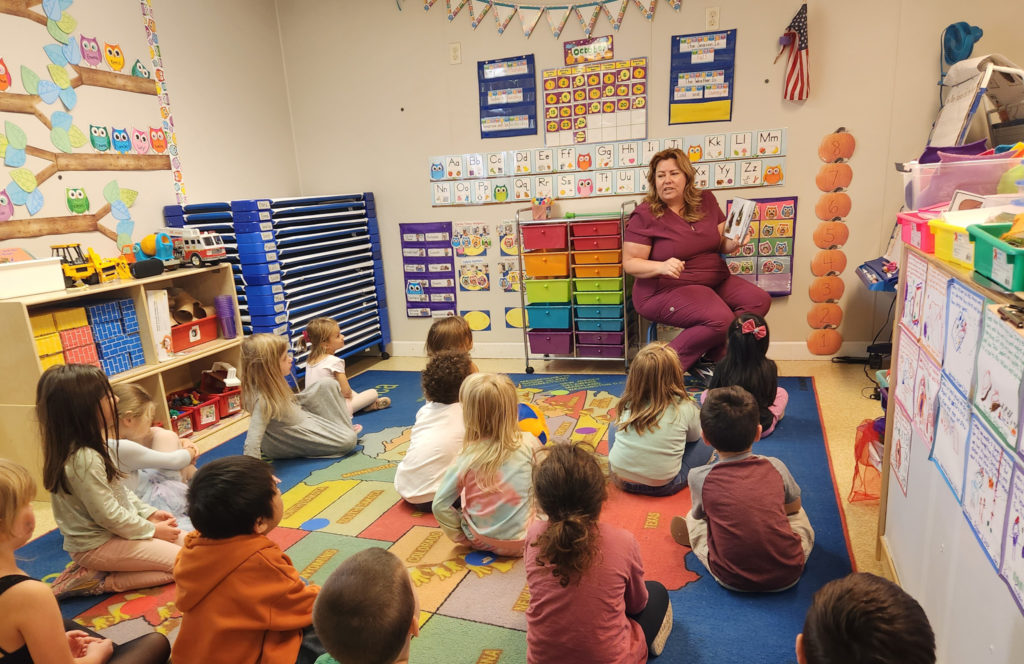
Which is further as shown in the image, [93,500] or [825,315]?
[825,315]

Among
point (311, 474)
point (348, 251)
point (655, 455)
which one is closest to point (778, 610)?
point (655, 455)

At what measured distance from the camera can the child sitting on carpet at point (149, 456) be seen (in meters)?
2.43

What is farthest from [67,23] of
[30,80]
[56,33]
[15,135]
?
[15,135]

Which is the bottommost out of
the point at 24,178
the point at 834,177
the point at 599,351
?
the point at 599,351

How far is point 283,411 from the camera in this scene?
3252mm

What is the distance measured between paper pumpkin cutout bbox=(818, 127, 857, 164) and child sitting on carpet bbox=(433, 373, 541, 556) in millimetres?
3097

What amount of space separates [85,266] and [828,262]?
179 inches

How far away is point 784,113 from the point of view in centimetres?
410

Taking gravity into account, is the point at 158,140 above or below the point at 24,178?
above

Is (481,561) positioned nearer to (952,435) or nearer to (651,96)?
(952,435)

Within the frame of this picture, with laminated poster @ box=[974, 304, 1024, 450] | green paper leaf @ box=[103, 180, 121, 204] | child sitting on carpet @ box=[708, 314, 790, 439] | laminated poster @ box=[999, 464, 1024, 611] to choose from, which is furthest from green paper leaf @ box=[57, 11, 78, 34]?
laminated poster @ box=[999, 464, 1024, 611]

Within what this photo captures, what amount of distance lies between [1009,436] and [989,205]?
81 cm

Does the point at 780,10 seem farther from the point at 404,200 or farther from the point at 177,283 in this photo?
the point at 177,283

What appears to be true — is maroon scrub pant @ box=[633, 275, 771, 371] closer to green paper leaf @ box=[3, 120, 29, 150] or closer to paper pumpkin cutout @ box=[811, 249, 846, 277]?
paper pumpkin cutout @ box=[811, 249, 846, 277]
